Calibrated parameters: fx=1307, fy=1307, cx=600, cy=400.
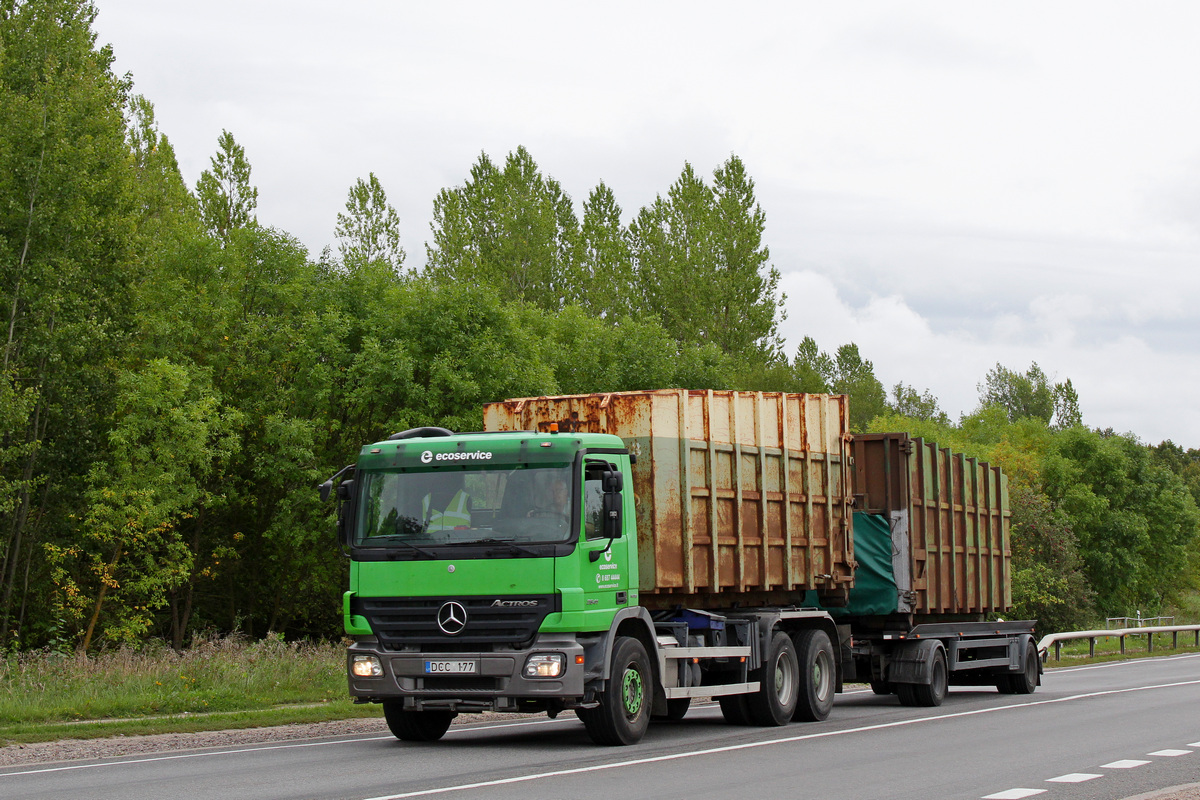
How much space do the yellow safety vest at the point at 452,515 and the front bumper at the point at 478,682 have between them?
48.2 inches

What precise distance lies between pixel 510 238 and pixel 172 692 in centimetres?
4178

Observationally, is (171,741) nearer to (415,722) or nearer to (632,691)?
(415,722)

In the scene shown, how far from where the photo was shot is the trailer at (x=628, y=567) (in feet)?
41.0

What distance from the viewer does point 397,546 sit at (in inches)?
503

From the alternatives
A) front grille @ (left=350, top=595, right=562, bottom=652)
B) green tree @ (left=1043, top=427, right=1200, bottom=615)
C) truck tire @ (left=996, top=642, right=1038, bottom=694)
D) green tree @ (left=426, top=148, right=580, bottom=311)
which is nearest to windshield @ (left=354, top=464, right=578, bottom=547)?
front grille @ (left=350, top=595, right=562, bottom=652)

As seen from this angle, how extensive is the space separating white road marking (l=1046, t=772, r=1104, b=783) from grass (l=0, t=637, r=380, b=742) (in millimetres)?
9754

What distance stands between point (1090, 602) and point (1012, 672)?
40.9 metres

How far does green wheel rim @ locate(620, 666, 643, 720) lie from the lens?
1310 centimetres

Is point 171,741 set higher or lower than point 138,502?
lower

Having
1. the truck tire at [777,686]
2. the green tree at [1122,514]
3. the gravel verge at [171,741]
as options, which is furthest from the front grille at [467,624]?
the green tree at [1122,514]

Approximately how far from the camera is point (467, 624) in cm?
1253

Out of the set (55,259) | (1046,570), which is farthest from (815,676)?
(1046,570)

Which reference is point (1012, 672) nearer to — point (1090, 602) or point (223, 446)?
point (223, 446)

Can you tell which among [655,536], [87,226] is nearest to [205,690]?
[655,536]
